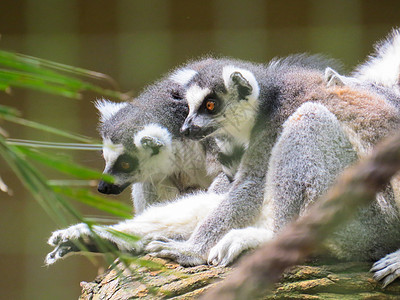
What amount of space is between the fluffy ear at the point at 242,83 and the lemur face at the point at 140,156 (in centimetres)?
63

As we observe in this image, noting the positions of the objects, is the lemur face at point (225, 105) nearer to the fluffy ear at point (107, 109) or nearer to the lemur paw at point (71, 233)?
the lemur paw at point (71, 233)

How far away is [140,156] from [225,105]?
0.72 meters

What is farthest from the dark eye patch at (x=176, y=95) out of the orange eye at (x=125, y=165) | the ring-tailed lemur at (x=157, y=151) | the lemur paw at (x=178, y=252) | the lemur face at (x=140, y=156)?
the lemur paw at (x=178, y=252)

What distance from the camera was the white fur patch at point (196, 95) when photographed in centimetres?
291

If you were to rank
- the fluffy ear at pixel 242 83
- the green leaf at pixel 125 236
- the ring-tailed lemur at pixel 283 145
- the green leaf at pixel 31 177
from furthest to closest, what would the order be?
the fluffy ear at pixel 242 83
the ring-tailed lemur at pixel 283 145
the green leaf at pixel 125 236
the green leaf at pixel 31 177

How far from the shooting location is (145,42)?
4062mm

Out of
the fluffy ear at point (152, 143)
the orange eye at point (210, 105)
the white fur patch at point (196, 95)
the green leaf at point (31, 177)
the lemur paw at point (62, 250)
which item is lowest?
the green leaf at point (31, 177)

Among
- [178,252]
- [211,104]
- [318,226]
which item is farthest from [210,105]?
[318,226]

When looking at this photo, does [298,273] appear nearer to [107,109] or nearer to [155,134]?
[155,134]

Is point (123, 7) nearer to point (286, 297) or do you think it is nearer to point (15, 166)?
point (286, 297)

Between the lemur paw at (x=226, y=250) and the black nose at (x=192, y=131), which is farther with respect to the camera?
the black nose at (x=192, y=131)

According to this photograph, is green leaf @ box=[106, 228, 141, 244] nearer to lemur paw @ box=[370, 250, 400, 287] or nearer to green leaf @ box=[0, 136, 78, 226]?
green leaf @ box=[0, 136, 78, 226]

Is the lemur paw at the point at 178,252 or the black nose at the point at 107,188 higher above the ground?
the black nose at the point at 107,188

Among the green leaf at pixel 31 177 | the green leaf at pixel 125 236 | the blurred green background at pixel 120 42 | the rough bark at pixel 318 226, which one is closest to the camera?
the rough bark at pixel 318 226
